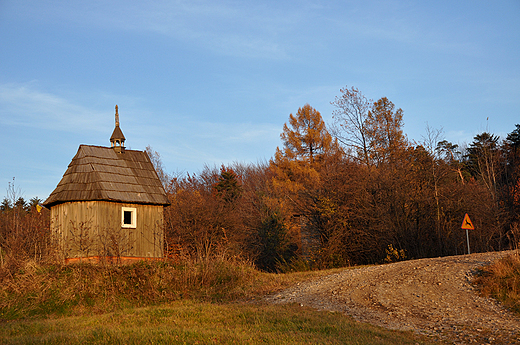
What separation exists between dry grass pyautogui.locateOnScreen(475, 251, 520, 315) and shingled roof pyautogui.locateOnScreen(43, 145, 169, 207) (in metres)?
13.7

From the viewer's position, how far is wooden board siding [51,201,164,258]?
18312mm

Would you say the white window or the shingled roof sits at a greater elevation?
the shingled roof

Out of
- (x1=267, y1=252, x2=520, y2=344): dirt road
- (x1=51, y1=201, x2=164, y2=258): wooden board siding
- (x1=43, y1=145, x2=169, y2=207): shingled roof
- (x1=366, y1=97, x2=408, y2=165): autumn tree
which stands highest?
(x1=366, y1=97, x2=408, y2=165): autumn tree

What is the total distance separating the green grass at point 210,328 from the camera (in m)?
8.60

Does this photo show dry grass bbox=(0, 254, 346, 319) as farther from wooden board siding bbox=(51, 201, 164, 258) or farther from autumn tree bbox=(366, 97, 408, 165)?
autumn tree bbox=(366, 97, 408, 165)

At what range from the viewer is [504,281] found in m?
12.7

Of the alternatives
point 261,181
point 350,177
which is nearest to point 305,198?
point 350,177

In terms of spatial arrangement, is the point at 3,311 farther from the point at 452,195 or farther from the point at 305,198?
the point at 452,195

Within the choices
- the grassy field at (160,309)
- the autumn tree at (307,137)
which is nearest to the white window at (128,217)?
the grassy field at (160,309)

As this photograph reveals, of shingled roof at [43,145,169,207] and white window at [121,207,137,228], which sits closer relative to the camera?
shingled roof at [43,145,169,207]

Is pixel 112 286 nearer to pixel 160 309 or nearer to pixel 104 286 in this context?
pixel 104 286

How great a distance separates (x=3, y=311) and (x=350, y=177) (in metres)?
19.2

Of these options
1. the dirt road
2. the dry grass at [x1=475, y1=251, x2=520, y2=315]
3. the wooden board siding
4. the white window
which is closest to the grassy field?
the dirt road

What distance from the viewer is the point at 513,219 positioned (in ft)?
96.0
